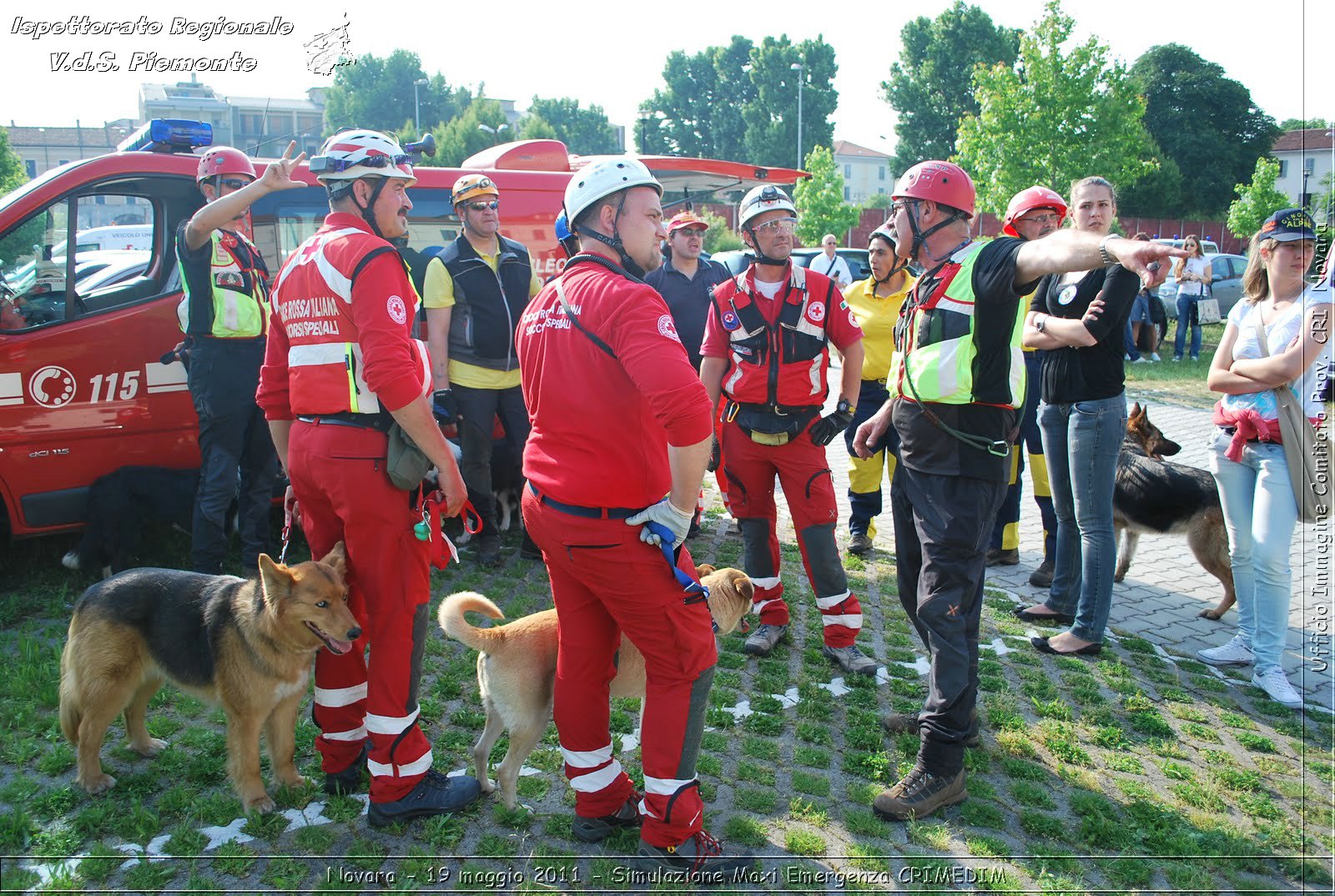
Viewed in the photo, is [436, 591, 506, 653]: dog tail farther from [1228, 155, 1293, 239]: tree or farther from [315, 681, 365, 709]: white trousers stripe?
[1228, 155, 1293, 239]: tree

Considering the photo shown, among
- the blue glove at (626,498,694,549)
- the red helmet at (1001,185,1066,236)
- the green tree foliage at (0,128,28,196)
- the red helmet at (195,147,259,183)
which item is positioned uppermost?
the green tree foliage at (0,128,28,196)

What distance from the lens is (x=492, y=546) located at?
644 centimetres

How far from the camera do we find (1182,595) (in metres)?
6.02

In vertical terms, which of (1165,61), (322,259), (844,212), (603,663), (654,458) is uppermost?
(1165,61)

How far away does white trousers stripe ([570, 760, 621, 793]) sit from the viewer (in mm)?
3164

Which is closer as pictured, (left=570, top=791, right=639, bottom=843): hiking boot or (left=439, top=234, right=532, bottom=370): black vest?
(left=570, top=791, right=639, bottom=843): hiking boot

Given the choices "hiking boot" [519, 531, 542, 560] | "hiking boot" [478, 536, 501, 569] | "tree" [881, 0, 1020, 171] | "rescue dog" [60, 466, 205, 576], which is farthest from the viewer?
"tree" [881, 0, 1020, 171]

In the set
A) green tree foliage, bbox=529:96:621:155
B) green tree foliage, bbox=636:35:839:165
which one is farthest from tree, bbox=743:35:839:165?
green tree foliage, bbox=529:96:621:155

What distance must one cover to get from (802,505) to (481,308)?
2730 millimetres

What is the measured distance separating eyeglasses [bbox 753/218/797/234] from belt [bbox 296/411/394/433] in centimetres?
246

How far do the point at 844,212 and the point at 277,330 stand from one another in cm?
4093

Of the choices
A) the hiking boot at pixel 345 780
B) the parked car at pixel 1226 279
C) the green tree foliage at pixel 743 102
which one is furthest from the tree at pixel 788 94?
the hiking boot at pixel 345 780

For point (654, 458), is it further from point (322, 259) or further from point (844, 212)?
point (844, 212)

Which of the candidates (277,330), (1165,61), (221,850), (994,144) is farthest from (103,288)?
(1165,61)
